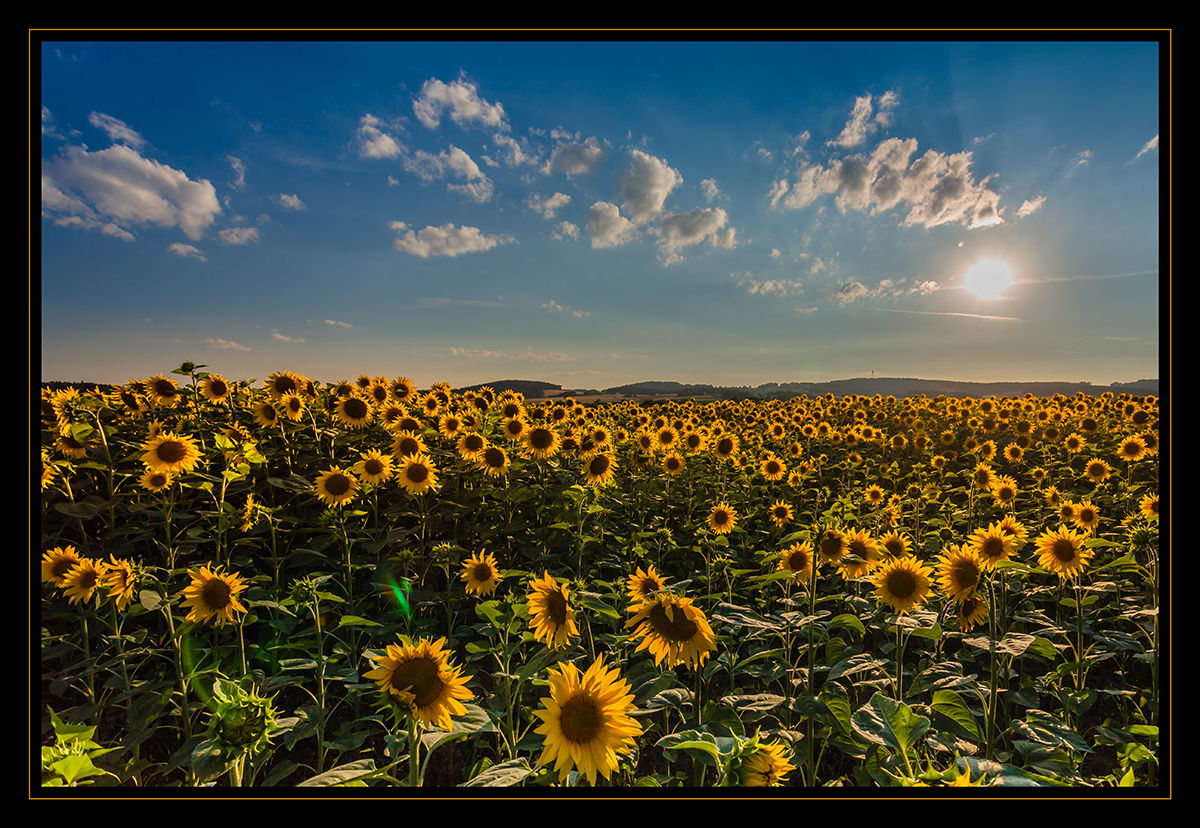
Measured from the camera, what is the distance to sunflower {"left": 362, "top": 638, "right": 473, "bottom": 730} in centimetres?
146

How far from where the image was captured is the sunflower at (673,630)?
1827mm

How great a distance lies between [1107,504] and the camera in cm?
529

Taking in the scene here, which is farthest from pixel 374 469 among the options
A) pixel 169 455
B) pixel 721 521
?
pixel 721 521

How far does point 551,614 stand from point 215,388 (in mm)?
5734

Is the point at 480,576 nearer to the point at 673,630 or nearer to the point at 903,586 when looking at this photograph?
the point at 673,630

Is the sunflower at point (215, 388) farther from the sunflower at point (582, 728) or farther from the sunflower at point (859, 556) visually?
the sunflower at point (859, 556)

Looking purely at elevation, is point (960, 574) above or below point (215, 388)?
below

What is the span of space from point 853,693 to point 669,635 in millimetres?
1877

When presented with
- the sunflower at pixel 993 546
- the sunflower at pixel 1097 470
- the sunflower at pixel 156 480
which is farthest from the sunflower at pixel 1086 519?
the sunflower at pixel 156 480

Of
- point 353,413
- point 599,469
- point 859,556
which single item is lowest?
point 859,556

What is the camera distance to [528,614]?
2.06m

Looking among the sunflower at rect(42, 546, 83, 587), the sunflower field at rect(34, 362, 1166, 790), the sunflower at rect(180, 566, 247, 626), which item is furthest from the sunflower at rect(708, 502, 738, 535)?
the sunflower at rect(42, 546, 83, 587)
